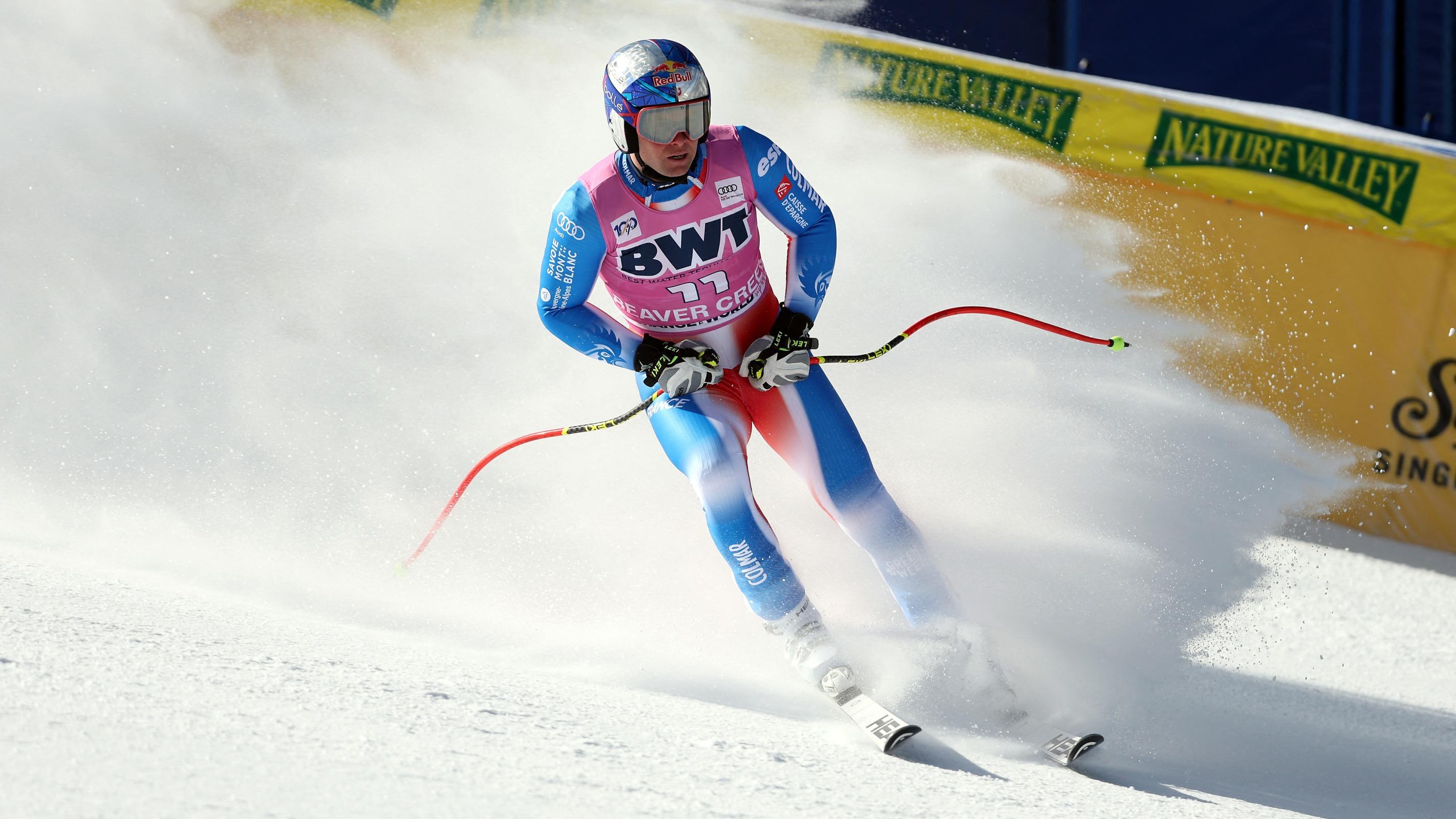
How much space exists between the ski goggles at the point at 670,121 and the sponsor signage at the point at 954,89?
10.1 ft

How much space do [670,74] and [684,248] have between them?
503 millimetres

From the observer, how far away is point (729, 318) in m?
3.76

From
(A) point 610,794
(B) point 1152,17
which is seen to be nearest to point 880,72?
(B) point 1152,17

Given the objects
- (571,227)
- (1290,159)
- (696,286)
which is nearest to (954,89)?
(1290,159)

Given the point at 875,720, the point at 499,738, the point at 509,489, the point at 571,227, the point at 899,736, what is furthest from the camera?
the point at 509,489

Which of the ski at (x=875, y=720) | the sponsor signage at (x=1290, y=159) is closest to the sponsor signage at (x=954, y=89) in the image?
the sponsor signage at (x=1290, y=159)

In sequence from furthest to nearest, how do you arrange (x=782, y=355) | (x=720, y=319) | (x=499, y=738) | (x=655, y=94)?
(x=720, y=319)
(x=782, y=355)
(x=655, y=94)
(x=499, y=738)

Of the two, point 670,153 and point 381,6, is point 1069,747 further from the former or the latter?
point 381,6

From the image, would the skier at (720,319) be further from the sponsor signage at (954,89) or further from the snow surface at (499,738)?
the sponsor signage at (954,89)

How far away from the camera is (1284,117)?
6.25 metres

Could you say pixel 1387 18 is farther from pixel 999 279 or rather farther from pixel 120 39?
pixel 120 39

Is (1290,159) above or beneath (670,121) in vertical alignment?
beneath

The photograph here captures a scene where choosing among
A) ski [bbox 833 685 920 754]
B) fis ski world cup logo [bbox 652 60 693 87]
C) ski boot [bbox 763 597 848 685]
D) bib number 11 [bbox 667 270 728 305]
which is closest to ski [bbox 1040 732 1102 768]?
ski [bbox 833 685 920 754]

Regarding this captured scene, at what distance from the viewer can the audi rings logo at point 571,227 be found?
3457mm
